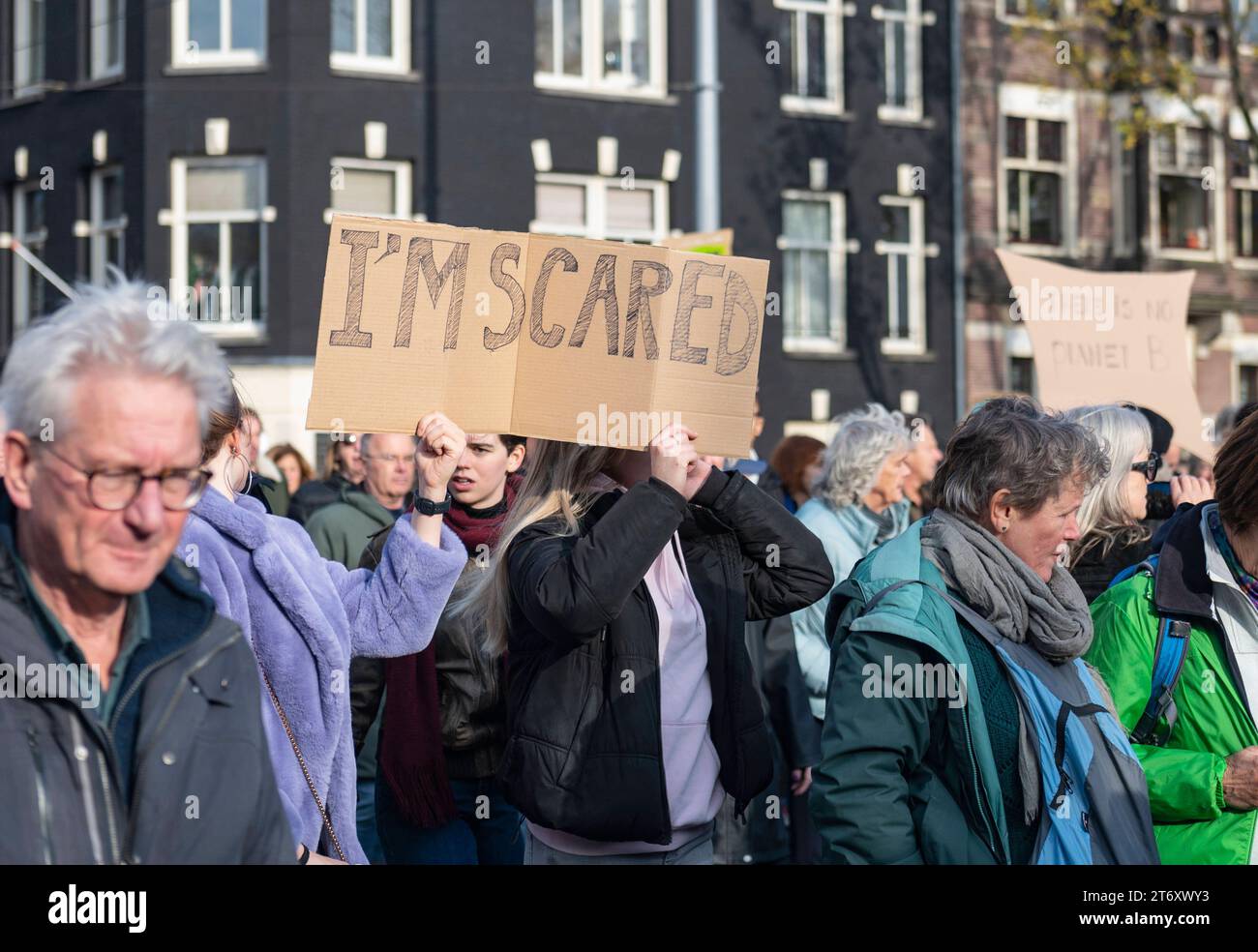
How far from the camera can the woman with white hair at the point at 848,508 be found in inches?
264

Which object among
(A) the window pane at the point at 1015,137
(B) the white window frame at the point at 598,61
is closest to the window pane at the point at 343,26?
(B) the white window frame at the point at 598,61

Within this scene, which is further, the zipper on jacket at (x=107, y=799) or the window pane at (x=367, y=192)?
the window pane at (x=367, y=192)

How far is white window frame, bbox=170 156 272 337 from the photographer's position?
19484 mm

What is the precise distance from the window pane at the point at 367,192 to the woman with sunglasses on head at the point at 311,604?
54.2 ft

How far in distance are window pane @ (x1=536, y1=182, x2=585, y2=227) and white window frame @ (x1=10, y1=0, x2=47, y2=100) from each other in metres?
6.60

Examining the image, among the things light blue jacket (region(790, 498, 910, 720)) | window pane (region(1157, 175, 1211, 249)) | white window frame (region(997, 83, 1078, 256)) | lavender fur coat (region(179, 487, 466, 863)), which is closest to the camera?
lavender fur coat (region(179, 487, 466, 863))

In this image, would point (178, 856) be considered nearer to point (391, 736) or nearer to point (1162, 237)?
point (391, 736)

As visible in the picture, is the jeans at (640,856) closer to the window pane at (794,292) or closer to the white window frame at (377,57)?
the white window frame at (377,57)

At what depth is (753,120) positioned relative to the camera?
21984mm

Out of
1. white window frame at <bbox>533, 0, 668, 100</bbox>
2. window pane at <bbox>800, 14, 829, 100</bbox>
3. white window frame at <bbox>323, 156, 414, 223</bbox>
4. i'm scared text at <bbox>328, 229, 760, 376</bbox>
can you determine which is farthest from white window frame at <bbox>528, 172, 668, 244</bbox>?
i'm scared text at <bbox>328, 229, 760, 376</bbox>

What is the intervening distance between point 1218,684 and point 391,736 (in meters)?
2.28

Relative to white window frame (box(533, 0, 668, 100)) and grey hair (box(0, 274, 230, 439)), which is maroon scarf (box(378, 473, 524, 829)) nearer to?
grey hair (box(0, 274, 230, 439))

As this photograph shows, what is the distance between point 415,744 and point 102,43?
17756 mm
